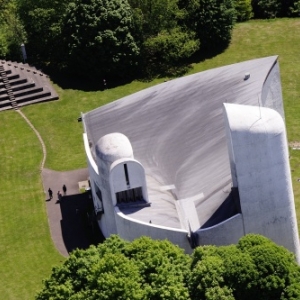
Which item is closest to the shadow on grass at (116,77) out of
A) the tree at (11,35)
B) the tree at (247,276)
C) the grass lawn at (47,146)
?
the grass lawn at (47,146)

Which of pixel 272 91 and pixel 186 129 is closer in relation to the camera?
pixel 186 129

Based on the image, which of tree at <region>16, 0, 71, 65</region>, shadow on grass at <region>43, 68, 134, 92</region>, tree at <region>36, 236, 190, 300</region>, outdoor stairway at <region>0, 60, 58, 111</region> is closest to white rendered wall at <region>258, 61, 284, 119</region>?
→ tree at <region>36, 236, 190, 300</region>

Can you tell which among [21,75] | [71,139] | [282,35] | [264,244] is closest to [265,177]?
[264,244]

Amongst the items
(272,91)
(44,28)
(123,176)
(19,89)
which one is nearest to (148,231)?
(123,176)

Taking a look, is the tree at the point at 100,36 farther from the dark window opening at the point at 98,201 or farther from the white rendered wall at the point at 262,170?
the white rendered wall at the point at 262,170

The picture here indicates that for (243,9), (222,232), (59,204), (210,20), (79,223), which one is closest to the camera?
(222,232)

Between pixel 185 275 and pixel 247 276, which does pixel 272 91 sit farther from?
pixel 247 276

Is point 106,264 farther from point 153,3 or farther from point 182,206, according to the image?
point 153,3
